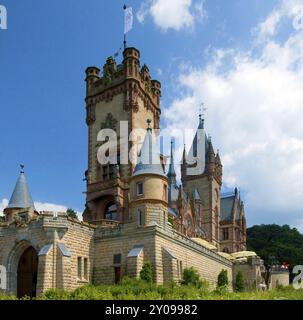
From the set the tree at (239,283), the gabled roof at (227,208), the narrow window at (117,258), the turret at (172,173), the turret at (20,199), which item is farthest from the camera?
the gabled roof at (227,208)

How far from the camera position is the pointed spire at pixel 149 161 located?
37.6m

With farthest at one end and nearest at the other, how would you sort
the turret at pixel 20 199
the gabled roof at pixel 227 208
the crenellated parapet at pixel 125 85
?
the gabled roof at pixel 227 208 → the crenellated parapet at pixel 125 85 → the turret at pixel 20 199

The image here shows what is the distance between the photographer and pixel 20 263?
38938 millimetres

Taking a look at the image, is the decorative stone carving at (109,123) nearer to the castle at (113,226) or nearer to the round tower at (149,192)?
the castle at (113,226)

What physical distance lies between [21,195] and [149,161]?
12.4 meters

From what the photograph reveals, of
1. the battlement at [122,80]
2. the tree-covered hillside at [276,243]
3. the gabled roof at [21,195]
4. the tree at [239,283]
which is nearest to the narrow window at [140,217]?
the gabled roof at [21,195]

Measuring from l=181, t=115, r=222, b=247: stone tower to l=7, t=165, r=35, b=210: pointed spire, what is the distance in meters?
42.4

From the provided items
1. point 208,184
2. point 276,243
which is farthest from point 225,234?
point 276,243

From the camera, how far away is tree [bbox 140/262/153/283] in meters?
32.8

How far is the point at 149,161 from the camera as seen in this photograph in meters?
38.0

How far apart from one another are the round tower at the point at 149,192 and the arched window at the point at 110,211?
11.4 m

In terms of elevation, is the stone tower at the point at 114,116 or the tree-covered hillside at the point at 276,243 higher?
the stone tower at the point at 114,116

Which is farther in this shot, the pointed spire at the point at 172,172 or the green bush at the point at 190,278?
the pointed spire at the point at 172,172
